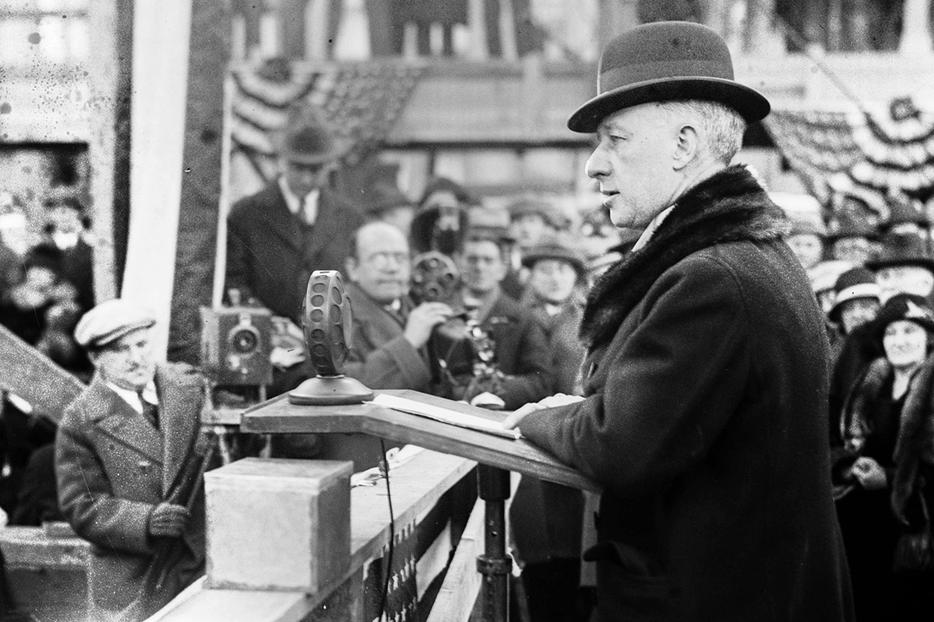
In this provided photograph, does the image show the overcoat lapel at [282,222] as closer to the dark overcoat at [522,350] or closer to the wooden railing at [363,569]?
the dark overcoat at [522,350]

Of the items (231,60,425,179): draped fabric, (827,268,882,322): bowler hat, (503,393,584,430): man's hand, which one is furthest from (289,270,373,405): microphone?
(231,60,425,179): draped fabric

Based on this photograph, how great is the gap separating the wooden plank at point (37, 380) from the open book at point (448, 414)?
305 centimetres

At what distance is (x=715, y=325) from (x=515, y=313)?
155 inches

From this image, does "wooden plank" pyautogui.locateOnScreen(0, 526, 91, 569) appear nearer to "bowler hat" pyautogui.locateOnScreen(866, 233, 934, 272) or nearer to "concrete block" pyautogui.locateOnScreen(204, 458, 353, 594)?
"concrete block" pyautogui.locateOnScreen(204, 458, 353, 594)

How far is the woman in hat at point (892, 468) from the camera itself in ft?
15.8

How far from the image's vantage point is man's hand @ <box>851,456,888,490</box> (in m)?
4.91

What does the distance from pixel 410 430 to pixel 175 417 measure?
2.46 metres

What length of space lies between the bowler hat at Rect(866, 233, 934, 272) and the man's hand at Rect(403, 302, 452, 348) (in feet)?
9.01

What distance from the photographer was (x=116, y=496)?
400cm

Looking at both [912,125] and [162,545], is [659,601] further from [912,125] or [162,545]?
[912,125]

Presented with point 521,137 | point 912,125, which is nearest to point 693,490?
point 912,125

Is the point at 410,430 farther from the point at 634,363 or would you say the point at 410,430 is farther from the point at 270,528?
the point at 634,363

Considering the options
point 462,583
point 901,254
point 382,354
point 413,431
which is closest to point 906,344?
point 901,254

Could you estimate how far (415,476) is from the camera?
3.04 m
